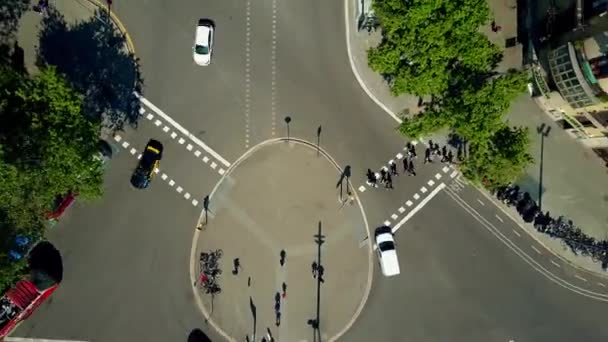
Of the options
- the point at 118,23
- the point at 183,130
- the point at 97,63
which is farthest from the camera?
the point at 118,23

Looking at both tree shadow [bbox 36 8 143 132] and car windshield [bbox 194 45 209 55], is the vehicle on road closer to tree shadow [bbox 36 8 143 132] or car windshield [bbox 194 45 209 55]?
car windshield [bbox 194 45 209 55]

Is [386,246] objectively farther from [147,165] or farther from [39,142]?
[39,142]

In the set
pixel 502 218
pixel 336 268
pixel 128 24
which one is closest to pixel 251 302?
pixel 336 268

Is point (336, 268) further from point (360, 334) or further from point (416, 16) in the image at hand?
point (416, 16)

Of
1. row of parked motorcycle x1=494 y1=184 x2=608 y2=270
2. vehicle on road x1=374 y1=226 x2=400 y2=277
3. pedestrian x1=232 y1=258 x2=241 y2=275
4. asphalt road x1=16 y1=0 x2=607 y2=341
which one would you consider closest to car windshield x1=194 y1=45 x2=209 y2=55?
asphalt road x1=16 y1=0 x2=607 y2=341

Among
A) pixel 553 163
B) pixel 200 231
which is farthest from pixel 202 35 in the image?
pixel 553 163

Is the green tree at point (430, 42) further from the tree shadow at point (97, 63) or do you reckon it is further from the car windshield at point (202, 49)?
the tree shadow at point (97, 63)
